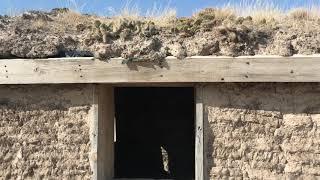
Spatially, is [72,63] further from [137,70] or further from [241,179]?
[241,179]

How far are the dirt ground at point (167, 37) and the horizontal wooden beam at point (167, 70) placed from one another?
0.12 metres

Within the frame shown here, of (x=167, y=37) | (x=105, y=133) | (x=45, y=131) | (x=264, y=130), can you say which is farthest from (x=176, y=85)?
(x=45, y=131)

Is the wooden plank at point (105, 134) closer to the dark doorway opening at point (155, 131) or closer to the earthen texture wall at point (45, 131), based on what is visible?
the earthen texture wall at point (45, 131)

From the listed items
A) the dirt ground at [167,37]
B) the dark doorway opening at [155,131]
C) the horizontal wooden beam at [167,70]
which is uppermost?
the dirt ground at [167,37]

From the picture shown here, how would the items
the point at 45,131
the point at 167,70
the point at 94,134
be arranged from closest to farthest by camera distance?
the point at 167,70, the point at 94,134, the point at 45,131

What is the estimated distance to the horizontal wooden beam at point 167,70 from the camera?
5602 mm

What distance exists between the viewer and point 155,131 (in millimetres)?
9688

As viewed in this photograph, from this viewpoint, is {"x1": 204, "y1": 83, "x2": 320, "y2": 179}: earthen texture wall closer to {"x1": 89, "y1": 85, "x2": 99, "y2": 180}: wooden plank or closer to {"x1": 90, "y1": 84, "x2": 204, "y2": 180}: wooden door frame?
{"x1": 90, "y1": 84, "x2": 204, "y2": 180}: wooden door frame

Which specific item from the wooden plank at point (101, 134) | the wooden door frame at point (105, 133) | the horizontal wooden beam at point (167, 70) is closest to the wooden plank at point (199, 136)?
the wooden door frame at point (105, 133)

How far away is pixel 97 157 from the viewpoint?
6027 millimetres

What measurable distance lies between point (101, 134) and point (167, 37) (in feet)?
4.78

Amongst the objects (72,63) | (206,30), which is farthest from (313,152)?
(72,63)

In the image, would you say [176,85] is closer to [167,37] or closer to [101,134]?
[167,37]

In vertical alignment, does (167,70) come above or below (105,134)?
above
